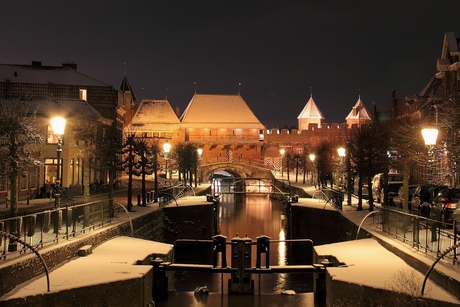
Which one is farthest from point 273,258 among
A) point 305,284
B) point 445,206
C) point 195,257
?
point 445,206

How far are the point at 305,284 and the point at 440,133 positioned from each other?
7688 millimetres

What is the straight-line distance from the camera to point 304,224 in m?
32.4

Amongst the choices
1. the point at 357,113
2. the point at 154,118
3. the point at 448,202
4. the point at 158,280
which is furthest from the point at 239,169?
the point at 158,280

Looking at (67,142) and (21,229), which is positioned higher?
(67,142)

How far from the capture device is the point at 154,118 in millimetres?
85875

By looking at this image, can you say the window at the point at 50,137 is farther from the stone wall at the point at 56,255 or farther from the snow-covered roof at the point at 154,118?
the snow-covered roof at the point at 154,118

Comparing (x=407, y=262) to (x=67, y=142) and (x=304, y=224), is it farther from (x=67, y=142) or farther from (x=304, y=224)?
(x=67, y=142)

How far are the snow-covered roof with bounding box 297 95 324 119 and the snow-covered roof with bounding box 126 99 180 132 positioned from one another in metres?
30.9

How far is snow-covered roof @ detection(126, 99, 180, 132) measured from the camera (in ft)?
278

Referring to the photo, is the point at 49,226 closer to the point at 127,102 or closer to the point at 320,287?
the point at 320,287

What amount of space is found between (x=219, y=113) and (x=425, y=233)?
70.2 meters

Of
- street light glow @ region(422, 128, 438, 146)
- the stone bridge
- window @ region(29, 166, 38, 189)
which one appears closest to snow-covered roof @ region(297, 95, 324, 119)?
the stone bridge

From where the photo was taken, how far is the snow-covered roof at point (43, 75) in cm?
5203

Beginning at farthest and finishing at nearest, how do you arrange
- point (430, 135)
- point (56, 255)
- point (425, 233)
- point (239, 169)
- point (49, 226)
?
point (239, 169)
point (430, 135)
point (49, 226)
point (425, 233)
point (56, 255)
